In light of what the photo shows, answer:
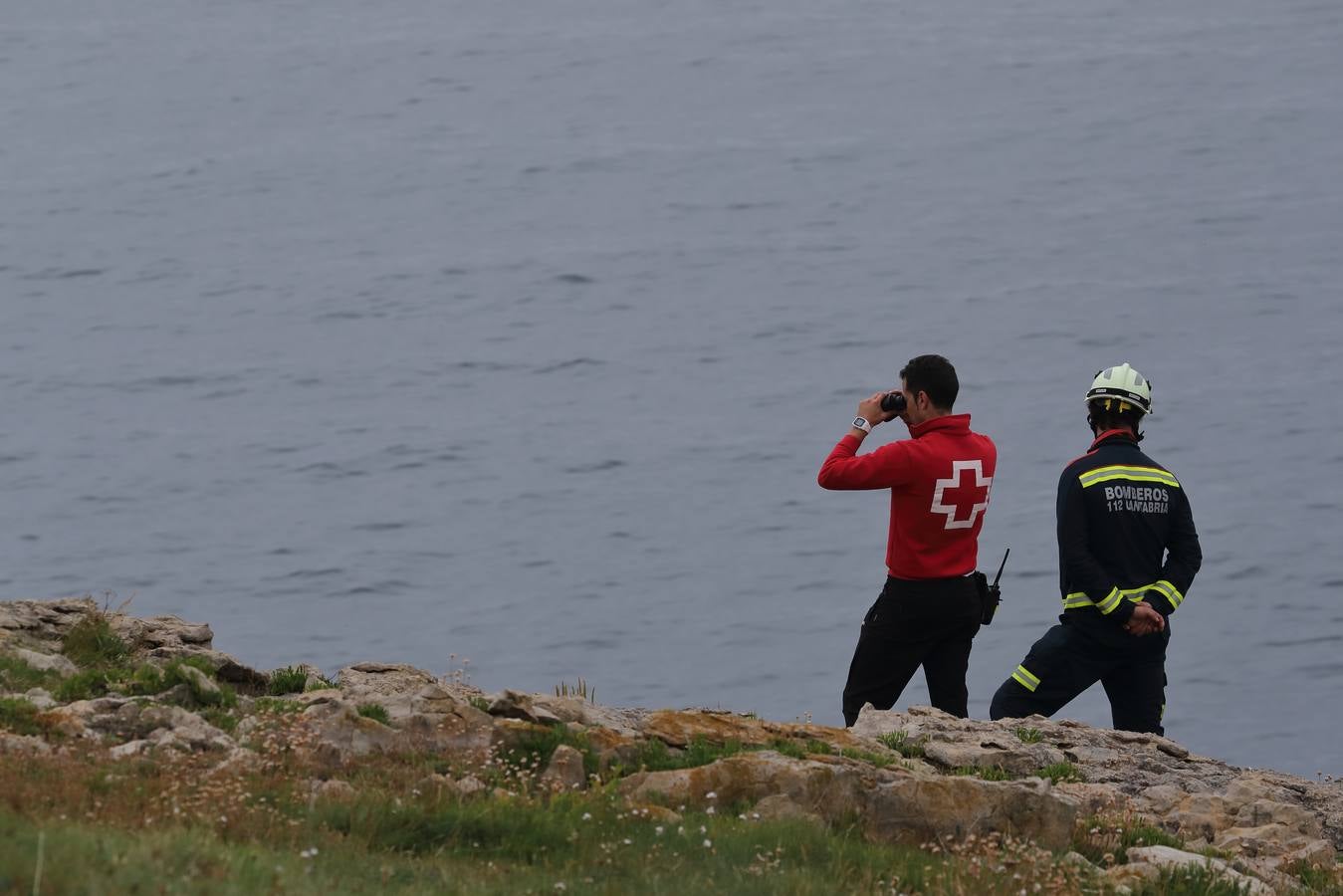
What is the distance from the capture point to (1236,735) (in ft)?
67.5

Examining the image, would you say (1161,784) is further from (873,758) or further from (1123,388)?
(1123,388)

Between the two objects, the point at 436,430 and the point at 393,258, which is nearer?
the point at 436,430

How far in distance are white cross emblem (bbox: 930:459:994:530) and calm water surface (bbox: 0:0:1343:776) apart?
978 centimetres

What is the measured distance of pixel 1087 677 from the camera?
1170 centimetres

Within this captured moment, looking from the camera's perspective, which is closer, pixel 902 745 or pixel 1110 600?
pixel 902 745

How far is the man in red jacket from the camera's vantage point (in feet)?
35.4

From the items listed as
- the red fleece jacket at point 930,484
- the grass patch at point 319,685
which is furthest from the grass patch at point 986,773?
the grass patch at point 319,685

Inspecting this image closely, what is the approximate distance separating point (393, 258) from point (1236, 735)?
29.3 meters

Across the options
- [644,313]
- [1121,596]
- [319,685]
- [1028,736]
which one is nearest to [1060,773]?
[1028,736]

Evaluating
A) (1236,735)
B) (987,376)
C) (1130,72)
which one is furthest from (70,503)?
(1130,72)

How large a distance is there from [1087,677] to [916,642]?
46.1 inches

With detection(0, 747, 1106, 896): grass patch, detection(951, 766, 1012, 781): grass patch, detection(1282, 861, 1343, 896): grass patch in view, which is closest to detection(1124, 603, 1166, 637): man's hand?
detection(951, 766, 1012, 781): grass patch

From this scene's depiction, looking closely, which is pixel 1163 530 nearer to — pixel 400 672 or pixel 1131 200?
pixel 400 672

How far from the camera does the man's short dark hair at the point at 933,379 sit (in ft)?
35.6
